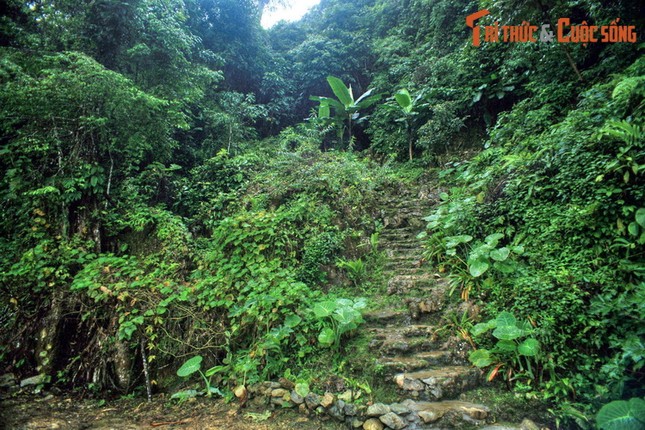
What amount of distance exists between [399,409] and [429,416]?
26 centimetres

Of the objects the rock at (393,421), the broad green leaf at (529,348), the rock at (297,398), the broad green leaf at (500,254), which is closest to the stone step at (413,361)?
the rock at (393,421)

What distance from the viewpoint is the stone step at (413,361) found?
308cm

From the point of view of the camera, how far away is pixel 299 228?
5.07m

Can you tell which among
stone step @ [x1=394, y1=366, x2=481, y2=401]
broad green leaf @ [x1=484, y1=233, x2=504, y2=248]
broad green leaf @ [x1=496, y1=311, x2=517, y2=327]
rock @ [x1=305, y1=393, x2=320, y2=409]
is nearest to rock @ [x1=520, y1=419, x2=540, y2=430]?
stone step @ [x1=394, y1=366, x2=481, y2=401]

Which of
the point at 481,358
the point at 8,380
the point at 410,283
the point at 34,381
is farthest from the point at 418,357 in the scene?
the point at 8,380

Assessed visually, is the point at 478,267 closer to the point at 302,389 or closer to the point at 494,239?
the point at 494,239

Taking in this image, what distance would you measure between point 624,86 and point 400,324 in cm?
386

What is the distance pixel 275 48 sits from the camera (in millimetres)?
13625

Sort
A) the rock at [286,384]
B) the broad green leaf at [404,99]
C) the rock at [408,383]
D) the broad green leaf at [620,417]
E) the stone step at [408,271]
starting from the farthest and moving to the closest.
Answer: the broad green leaf at [404,99], the stone step at [408,271], the rock at [286,384], the rock at [408,383], the broad green leaf at [620,417]

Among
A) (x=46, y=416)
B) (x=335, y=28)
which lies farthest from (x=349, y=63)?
(x=46, y=416)

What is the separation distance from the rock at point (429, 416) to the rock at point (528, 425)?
636mm

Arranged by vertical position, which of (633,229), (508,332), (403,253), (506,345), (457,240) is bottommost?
(506,345)

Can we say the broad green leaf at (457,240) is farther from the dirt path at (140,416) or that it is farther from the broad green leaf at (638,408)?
the dirt path at (140,416)

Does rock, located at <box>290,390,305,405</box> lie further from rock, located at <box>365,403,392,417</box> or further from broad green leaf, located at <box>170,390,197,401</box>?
broad green leaf, located at <box>170,390,197,401</box>
